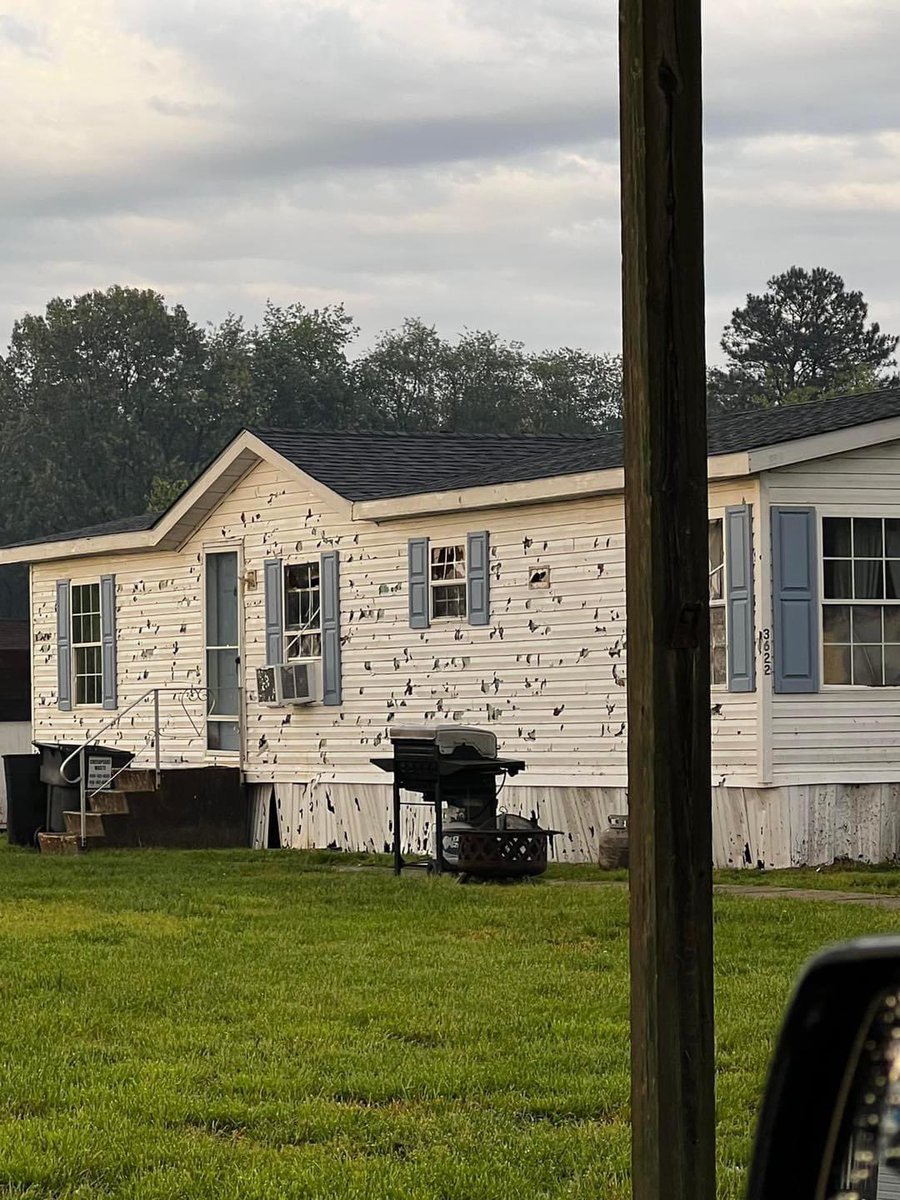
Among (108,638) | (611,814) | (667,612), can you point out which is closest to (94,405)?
(108,638)

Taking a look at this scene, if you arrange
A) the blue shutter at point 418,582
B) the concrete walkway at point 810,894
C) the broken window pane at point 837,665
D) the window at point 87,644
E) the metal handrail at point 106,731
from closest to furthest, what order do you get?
the concrete walkway at point 810,894
the broken window pane at point 837,665
the blue shutter at point 418,582
the metal handrail at point 106,731
the window at point 87,644

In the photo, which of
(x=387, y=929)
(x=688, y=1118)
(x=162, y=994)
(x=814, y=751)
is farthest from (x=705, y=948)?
(x=814, y=751)

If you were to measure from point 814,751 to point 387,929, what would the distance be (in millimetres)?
5900

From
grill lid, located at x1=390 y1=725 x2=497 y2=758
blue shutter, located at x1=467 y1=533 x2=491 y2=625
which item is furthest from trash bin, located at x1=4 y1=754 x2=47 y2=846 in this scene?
grill lid, located at x1=390 y1=725 x2=497 y2=758

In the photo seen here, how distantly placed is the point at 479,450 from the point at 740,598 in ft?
28.3

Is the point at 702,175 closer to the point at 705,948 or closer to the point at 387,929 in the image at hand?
the point at 705,948

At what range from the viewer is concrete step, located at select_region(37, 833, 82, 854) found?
69.9 feet

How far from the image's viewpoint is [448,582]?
2044 cm

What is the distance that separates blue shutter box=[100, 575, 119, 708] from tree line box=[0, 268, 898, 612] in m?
40.7

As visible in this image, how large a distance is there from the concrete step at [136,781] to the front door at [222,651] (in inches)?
57.6

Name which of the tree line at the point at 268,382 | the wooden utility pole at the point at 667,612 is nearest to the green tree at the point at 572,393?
the tree line at the point at 268,382

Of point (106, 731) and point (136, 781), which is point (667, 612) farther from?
point (106, 731)

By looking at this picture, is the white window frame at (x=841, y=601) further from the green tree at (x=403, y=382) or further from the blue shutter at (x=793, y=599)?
the green tree at (x=403, y=382)

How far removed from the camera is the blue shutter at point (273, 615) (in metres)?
22.5
